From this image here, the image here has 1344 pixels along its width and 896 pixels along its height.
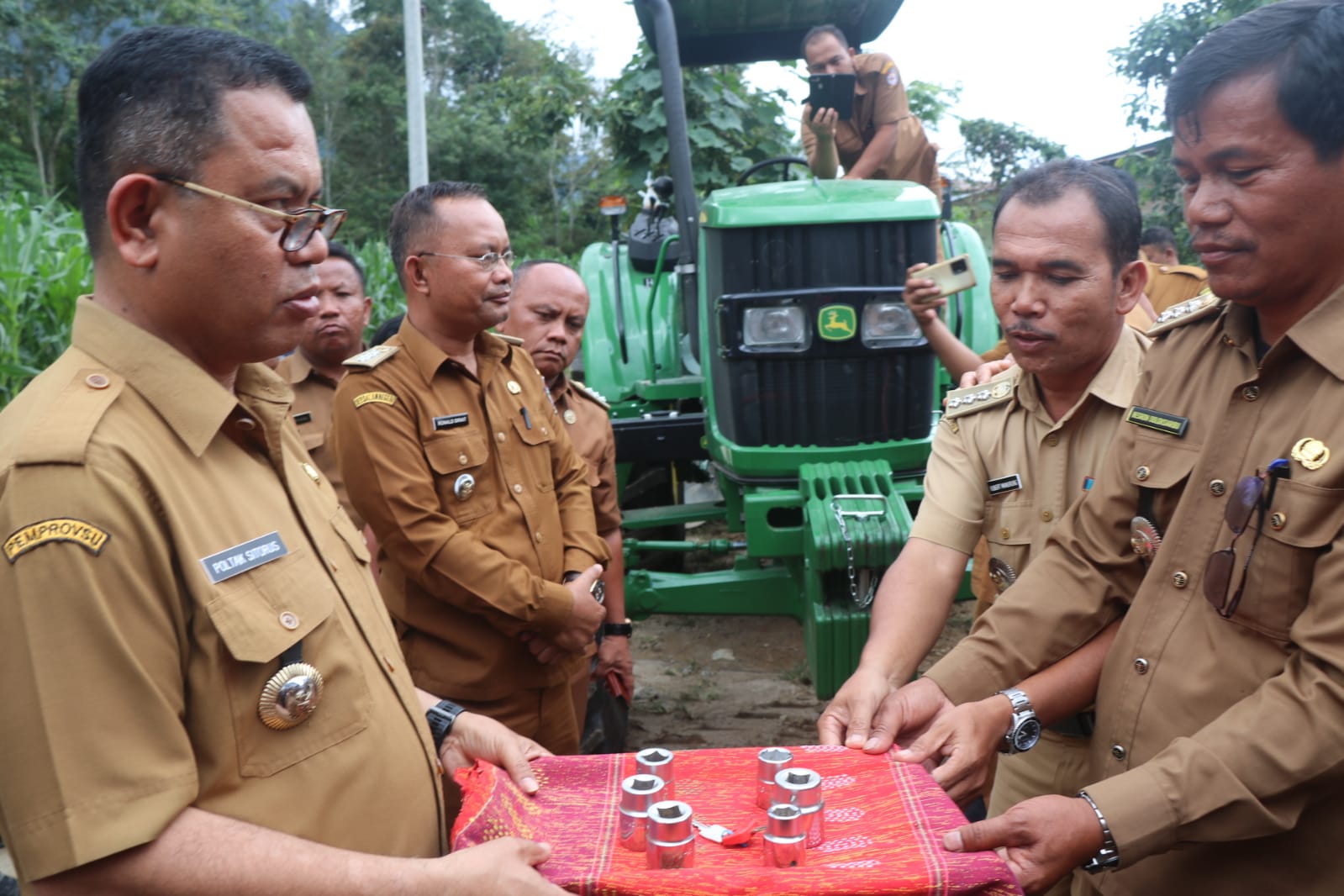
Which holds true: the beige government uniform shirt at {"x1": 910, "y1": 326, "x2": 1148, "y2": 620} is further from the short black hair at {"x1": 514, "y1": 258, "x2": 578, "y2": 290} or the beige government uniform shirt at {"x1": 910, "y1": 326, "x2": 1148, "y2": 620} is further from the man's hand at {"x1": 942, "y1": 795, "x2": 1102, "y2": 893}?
the short black hair at {"x1": 514, "y1": 258, "x2": 578, "y2": 290}

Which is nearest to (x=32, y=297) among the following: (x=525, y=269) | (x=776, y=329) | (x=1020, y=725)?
(x=525, y=269)

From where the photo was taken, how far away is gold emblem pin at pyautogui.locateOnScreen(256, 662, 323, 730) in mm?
1386

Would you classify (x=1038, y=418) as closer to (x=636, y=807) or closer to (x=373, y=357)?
(x=636, y=807)

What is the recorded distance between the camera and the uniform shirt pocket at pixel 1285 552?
1.49 metres

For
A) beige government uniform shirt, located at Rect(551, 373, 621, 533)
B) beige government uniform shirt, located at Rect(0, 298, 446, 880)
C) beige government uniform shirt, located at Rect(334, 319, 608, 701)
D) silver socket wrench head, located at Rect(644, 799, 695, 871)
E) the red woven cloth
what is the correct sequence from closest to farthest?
1. beige government uniform shirt, located at Rect(0, 298, 446, 880)
2. the red woven cloth
3. silver socket wrench head, located at Rect(644, 799, 695, 871)
4. beige government uniform shirt, located at Rect(334, 319, 608, 701)
5. beige government uniform shirt, located at Rect(551, 373, 621, 533)

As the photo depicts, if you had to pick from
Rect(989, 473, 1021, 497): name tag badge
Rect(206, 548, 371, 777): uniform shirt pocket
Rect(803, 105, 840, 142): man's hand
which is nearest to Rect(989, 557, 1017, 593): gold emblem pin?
Rect(989, 473, 1021, 497): name tag badge

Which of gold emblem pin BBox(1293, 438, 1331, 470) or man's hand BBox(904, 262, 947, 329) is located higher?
man's hand BBox(904, 262, 947, 329)

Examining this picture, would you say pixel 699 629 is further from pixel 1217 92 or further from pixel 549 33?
pixel 549 33

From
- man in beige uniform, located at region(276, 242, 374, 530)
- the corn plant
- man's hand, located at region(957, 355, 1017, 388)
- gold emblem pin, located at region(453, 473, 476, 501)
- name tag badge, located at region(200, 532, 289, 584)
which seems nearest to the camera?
name tag badge, located at region(200, 532, 289, 584)

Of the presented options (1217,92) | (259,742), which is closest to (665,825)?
(259,742)

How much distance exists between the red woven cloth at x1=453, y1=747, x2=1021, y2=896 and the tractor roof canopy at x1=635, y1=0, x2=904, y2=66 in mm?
3667

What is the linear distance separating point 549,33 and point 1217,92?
4038 centimetres

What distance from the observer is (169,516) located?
1293 millimetres

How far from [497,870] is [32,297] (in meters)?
4.25
